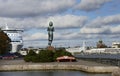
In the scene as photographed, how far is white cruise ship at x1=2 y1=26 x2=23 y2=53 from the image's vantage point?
168 meters

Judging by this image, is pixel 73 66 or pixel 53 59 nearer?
pixel 73 66

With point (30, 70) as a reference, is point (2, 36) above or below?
above

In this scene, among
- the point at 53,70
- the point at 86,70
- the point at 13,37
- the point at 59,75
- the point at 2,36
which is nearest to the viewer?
the point at 59,75

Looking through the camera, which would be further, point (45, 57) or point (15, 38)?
point (15, 38)

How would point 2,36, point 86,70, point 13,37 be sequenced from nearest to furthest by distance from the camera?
point 86,70 < point 2,36 < point 13,37

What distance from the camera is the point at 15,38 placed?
565 feet

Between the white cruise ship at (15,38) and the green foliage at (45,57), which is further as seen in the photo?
the white cruise ship at (15,38)

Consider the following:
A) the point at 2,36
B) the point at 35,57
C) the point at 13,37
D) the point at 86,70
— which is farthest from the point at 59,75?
the point at 13,37

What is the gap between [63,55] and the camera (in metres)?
74.7

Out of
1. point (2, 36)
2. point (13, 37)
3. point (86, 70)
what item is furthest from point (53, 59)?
point (13, 37)

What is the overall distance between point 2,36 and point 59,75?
6946 cm

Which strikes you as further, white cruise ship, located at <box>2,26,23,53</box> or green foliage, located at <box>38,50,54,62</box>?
white cruise ship, located at <box>2,26,23,53</box>

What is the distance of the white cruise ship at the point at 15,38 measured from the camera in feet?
552

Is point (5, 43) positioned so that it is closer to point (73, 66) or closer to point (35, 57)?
point (35, 57)
